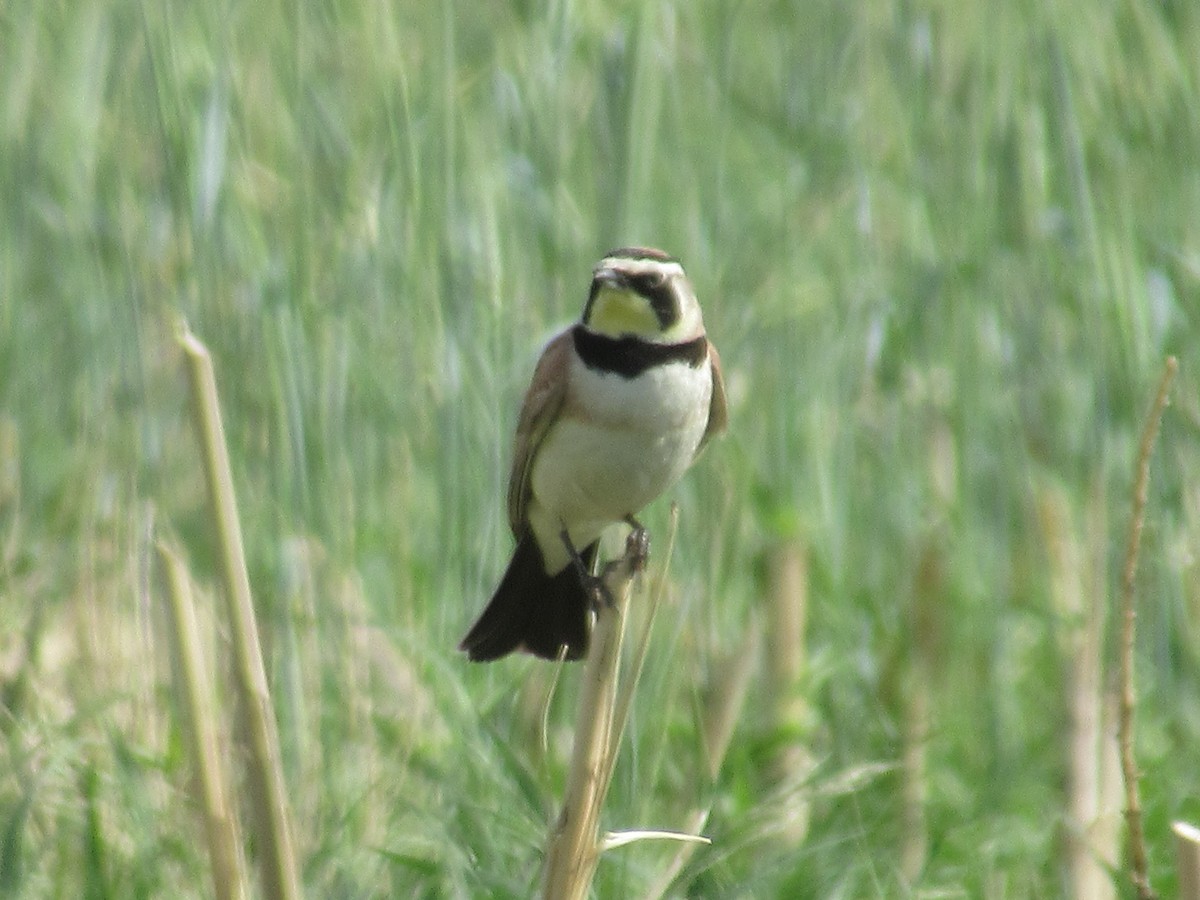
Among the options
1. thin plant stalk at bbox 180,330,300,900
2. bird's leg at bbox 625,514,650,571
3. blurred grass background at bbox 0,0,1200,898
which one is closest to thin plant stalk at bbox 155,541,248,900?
thin plant stalk at bbox 180,330,300,900

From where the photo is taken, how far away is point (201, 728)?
1479 millimetres

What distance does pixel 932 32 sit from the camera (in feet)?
9.34

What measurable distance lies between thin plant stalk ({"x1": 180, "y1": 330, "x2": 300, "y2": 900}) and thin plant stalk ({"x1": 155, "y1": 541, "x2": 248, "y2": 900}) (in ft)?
0.12

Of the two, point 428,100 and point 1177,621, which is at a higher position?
point 428,100

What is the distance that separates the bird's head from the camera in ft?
8.09

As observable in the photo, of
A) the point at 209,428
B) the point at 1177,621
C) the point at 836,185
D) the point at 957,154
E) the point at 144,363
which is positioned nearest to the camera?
the point at 209,428

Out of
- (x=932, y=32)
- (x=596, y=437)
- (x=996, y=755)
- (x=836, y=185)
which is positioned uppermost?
(x=932, y=32)

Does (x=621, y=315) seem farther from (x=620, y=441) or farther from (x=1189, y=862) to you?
(x=1189, y=862)

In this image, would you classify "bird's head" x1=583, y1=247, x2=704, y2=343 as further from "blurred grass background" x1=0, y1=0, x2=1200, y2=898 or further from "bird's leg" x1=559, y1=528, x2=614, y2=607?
"bird's leg" x1=559, y1=528, x2=614, y2=607

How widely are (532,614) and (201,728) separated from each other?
1.18 metres

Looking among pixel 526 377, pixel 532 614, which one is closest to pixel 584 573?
pixel 532 614

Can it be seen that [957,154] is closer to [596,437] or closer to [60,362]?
[596,437]

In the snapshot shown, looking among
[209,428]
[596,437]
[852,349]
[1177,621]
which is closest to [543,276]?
[596,437]

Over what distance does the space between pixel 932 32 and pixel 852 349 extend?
53 centimetres
